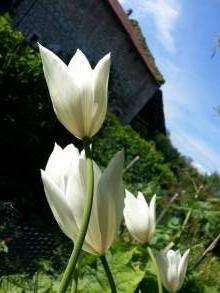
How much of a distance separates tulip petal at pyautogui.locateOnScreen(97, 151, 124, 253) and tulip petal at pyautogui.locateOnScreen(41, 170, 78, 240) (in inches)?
1.6

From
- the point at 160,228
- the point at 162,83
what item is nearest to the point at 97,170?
the point at 160,228

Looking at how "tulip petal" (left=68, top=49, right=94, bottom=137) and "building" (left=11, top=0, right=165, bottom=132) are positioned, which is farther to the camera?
"building" (left=11, top=0, right=165, bottom=132)

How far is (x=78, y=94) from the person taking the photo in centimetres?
92

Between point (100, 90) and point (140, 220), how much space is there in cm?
48

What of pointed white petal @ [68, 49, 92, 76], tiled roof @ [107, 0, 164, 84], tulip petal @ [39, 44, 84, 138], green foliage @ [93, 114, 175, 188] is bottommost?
tulip petal @ [39, 44, 84, 138]

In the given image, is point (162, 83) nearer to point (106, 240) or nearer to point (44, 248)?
point (44, 248)

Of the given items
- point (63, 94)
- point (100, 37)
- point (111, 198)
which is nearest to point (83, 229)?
point (111, 198)

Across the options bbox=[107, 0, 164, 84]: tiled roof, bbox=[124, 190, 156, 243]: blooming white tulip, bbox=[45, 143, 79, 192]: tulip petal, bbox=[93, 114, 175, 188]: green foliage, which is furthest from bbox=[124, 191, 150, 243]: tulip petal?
bbox=[107, 0, 164, 84]: tiled roof

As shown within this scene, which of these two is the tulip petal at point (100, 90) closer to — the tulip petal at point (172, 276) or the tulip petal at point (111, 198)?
the tulip petal at point (111, 198)

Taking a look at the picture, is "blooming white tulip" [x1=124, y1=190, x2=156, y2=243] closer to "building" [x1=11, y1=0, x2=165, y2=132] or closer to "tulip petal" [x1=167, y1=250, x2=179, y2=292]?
"tulip petal" [x1=167, y1=250, x2=179, y2=292]

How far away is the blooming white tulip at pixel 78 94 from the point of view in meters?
0.90

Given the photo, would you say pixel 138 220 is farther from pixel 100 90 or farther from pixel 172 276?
pixel 100 90

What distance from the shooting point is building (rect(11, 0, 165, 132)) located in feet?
57.3

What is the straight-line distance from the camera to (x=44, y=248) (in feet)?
15.8
